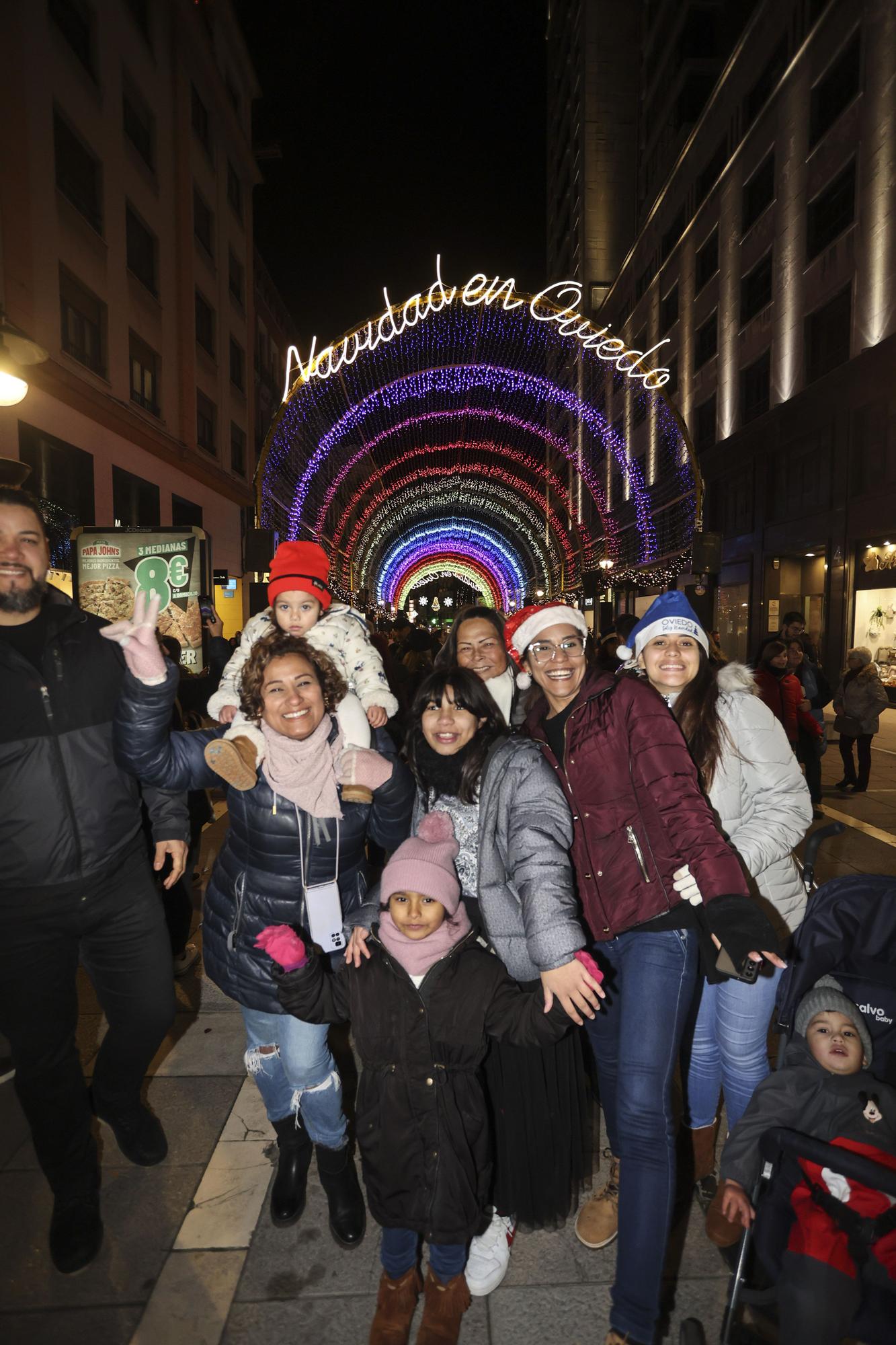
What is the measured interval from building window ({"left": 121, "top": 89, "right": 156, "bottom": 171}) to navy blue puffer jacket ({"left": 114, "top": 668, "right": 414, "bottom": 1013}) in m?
19.9

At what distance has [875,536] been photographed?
16.5 m

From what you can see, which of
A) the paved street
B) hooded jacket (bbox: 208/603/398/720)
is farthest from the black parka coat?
hooded jacket (bbox: 208/603/398/720)

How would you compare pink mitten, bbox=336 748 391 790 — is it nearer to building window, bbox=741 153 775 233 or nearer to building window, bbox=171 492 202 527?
building window, bbox=171 492 202 527

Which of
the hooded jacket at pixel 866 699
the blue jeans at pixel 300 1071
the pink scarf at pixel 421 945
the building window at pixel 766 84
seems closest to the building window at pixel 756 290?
the building window at pixel 766 84

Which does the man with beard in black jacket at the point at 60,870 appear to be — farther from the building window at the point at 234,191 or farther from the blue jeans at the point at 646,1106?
the building window at the point at 234,191

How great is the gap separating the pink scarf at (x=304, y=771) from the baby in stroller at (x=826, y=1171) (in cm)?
167

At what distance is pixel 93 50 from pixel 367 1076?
66.8ft

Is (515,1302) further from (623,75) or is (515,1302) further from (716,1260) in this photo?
(623,75)

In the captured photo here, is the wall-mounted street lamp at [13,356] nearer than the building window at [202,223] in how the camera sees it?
Yes

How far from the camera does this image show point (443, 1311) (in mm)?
2152

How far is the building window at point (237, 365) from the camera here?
25141 mm

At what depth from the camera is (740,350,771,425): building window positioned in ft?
72.2

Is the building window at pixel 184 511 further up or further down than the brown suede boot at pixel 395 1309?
further up

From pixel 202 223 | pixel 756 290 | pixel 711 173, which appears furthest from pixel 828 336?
pixel 202 223
